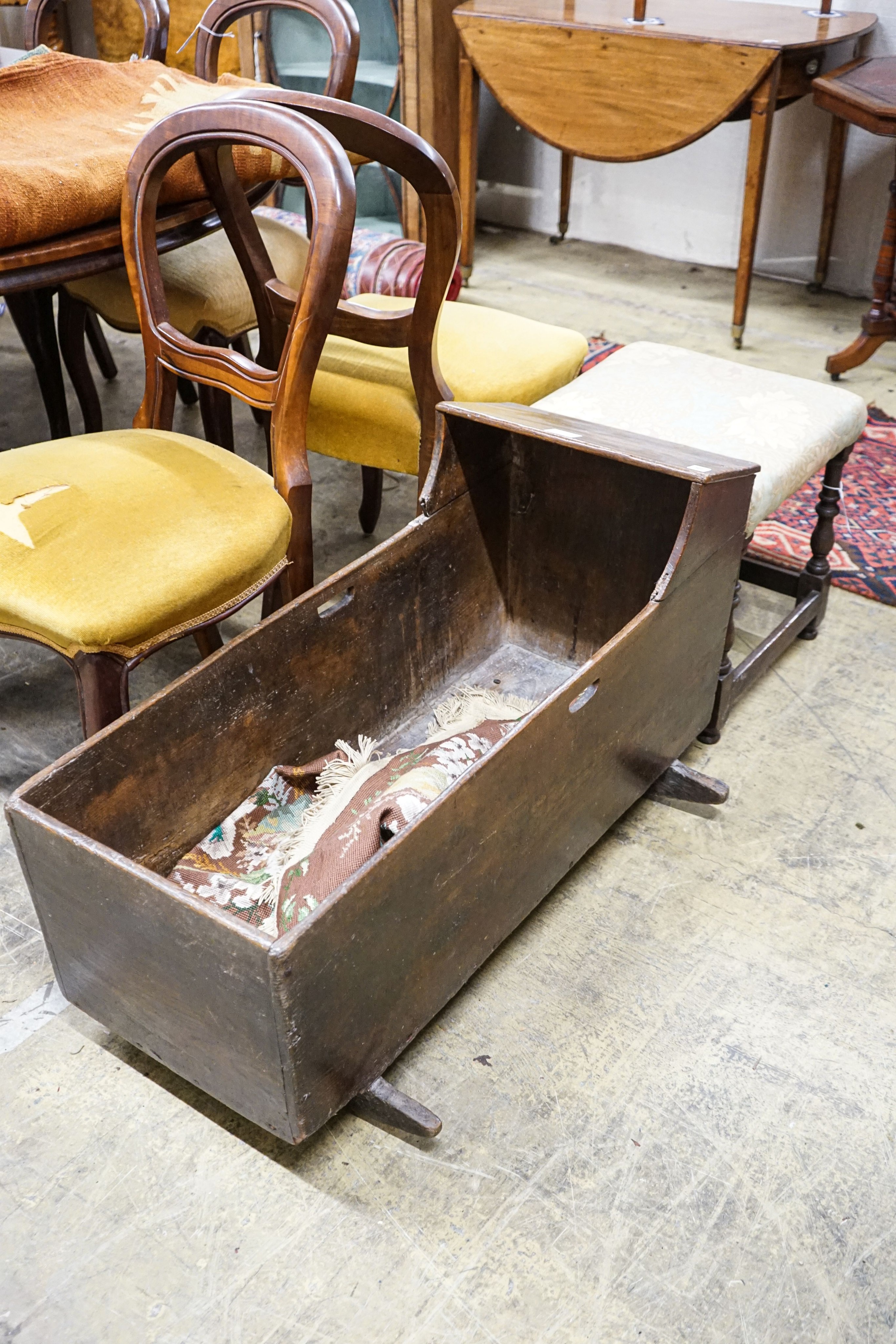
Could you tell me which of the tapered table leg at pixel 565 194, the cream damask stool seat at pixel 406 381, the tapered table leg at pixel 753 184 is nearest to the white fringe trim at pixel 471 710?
the cream damask stool seat at pixel 406 381

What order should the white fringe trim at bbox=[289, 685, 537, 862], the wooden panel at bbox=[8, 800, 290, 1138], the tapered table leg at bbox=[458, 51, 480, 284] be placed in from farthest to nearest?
the tapered table leg at bbox=[458, 51, 480, 284]
the white fringe trim at bbox=[289, 685, 537, 862]
the wooden panel at bbox=[8, 800, 290, 1138]

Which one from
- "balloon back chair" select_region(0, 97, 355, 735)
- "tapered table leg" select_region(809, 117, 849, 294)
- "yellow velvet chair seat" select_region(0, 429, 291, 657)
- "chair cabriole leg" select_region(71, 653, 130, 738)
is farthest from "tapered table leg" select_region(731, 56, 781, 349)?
"chair cabriole leg" select_region(71, 653, 130, 738)

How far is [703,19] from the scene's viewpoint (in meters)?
3.46

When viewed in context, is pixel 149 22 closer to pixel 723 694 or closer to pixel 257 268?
pixel 257 268

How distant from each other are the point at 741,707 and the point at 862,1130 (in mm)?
877

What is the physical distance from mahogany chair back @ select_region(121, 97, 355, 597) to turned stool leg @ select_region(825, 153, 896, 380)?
74.4 inches

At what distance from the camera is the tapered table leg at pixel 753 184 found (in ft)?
10.5

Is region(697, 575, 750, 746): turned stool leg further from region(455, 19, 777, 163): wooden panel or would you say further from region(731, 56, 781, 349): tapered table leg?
region(455, 19, 777, 163): wooden panel

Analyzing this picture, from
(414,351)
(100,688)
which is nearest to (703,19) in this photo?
(414,351)

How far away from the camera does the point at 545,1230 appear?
1.34 meters

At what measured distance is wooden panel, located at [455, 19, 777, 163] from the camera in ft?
10.6

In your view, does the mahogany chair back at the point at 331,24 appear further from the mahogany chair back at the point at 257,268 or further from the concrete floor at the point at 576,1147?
the concrete floor at the point at 576,1147

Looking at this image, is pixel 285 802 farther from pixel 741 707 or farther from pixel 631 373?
pixel 631 373

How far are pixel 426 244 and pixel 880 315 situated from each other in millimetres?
1894
